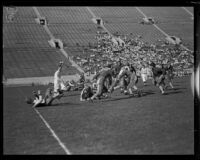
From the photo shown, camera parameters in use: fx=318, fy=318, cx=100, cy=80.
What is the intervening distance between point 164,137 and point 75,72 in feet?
25.1

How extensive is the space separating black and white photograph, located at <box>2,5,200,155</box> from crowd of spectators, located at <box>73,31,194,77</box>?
5cm

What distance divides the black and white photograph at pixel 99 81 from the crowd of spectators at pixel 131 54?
0.05 metres

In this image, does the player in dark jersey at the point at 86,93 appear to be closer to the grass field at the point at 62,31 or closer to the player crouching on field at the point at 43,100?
the player crouching on field at the point at 43,100

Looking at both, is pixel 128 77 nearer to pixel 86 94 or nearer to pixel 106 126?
pixel 86 94

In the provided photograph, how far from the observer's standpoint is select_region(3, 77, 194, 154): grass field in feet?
27.7

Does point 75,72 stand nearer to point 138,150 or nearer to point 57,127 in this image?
point 57,127

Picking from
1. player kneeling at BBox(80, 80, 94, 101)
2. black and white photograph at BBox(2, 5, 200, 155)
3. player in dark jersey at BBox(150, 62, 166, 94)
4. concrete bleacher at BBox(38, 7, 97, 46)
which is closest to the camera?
black and white photograph at BBox(2, 5, 200, 155)

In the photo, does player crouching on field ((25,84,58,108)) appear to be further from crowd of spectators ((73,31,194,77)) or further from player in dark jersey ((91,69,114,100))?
crowd of spectators ((73,31,194,77))

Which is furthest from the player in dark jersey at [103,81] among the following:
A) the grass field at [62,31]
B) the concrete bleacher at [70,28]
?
the concrete bleacher at [70,28]

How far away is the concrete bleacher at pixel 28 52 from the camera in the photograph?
12.9 meters

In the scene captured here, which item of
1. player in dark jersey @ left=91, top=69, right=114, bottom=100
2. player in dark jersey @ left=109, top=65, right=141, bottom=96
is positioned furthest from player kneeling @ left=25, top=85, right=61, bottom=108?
player in dark jersey @ left=109, top=65, right=141, bottom=96
